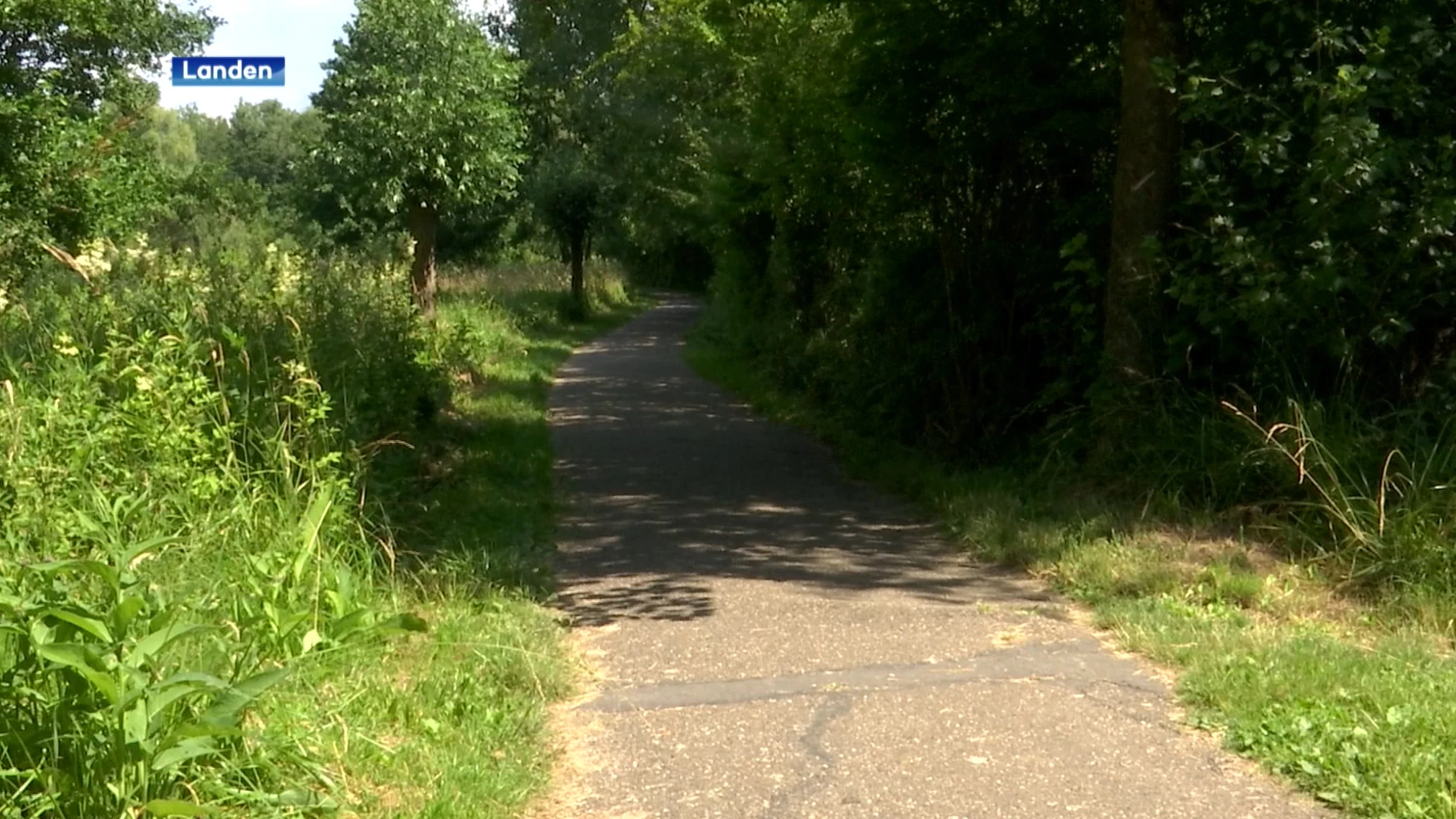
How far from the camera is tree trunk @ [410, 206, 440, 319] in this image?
63.5ft

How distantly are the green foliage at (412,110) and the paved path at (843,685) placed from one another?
30.0 feet

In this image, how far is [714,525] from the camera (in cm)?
958

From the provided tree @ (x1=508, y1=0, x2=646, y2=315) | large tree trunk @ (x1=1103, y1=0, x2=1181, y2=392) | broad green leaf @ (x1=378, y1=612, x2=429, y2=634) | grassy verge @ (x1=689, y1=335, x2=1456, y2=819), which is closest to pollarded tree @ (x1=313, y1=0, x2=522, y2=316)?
grassy verge @ (x1=689, y1=335, x2=1456, y2=819)

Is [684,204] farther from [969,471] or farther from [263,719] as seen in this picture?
[263,719]

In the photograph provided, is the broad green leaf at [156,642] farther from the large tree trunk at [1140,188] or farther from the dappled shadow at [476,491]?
the large tree trunk at [1140,188]

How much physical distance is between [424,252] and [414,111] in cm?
224

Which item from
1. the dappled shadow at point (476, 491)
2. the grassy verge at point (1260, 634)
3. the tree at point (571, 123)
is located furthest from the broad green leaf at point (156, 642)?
the tree at point (571, 123)

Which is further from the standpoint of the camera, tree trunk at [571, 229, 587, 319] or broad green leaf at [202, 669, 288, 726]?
tree trunk at [571, 229, 587, 319]

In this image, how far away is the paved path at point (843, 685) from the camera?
4.77 metres

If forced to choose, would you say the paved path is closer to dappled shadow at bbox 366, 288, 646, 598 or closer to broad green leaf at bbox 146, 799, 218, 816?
dappled shadow at bbox 366, 288, 646, 598

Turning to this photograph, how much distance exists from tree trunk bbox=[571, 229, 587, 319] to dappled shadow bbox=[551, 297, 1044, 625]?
20.1m

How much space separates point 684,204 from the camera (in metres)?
29.8

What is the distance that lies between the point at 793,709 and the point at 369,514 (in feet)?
10.1

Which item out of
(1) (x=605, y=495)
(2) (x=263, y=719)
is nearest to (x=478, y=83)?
(1) (x=605, y=495)
